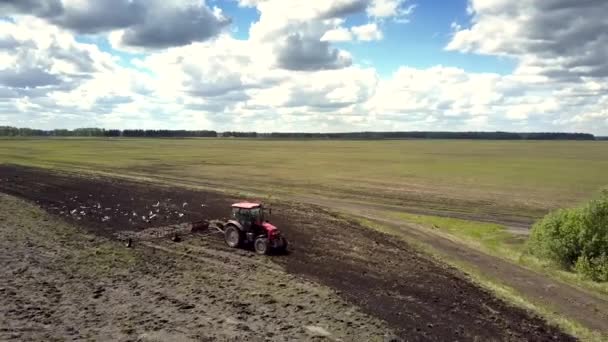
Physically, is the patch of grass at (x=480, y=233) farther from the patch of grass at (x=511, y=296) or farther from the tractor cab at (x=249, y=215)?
the tractor cab at (x=249, y=215)

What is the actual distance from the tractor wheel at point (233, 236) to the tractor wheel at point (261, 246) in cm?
116

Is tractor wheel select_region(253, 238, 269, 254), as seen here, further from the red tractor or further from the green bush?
the green bush

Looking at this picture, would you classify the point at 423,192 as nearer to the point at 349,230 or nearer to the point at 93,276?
the point at 349,230

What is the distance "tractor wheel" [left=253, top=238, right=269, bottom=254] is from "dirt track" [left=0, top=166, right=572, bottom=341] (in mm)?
665

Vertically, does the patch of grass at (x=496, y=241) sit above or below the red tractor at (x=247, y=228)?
below

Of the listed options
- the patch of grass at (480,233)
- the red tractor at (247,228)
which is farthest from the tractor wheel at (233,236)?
the patch of grass at (480,233)

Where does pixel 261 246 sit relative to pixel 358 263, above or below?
above

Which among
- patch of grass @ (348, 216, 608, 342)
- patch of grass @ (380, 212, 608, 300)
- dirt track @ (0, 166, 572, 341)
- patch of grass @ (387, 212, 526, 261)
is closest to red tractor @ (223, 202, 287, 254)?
dirt track @ (0, 166, 572, 341)

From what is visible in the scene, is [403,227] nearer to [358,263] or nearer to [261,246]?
[358,263]

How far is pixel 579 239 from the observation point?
1037 inches

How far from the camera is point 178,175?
72250mm

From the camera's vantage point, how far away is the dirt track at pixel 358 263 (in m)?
18.0

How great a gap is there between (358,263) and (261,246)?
5158 mm

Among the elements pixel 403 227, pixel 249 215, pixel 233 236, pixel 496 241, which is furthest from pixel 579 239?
pixel 233 236
